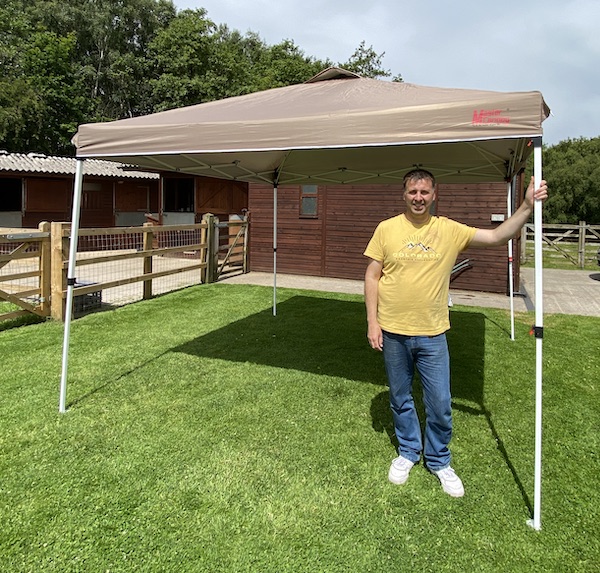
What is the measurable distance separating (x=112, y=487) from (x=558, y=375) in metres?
3.91

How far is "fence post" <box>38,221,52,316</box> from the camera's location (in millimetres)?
5906

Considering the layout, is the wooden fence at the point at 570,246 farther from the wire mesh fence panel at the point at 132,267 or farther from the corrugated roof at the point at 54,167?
the corrugated roof at the point at 54,167

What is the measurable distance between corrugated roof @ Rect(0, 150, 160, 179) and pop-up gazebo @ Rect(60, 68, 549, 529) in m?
12.1

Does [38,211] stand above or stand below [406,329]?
above

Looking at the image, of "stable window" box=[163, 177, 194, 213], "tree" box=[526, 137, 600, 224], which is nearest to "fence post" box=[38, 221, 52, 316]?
"stable window" box=[163, 177, 194, 213]

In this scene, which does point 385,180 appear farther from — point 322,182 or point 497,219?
point 497,219

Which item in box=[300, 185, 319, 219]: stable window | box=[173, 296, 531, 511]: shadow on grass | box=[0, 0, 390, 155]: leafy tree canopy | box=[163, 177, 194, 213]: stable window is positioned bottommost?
box=[173, 296, 531, 511]: shadow on grass

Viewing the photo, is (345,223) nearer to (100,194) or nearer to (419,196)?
(419,196)

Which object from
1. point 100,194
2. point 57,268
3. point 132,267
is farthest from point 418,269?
→ point 100,194

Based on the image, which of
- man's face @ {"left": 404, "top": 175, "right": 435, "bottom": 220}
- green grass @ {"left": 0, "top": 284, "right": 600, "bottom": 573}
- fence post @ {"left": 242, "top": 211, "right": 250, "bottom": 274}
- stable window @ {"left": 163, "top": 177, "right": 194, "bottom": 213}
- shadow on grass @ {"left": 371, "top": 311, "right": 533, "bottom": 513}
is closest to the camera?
green grass @ {"left": 0, "top": 284, "right": 600, "bottom": 573}

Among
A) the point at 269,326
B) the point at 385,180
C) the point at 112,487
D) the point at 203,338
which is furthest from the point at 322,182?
the point at 112,487

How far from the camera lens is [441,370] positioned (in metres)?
2.53

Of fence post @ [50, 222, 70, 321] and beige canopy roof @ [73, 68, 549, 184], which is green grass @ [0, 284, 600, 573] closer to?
fence post @ [50, 222, 70, 321]

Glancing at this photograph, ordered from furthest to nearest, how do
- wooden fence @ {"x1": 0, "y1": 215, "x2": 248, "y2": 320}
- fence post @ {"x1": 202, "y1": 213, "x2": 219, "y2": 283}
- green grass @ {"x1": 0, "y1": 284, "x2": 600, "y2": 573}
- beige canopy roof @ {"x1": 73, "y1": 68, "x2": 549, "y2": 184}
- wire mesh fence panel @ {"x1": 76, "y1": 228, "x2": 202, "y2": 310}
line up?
fence post @ {"x1": 202, "y1": 213, "x2": 219, "y2": 283} < wire mesh fence panel @ {"x1": 76, "y1": 228, "x2": 202, "y2": 310} < wooden fence @ {"x1": 0, "y1": 215, "x2": 248, "y2": 320} < beige canopy roof @ {"x1": 73, "y1": 68, "x2": 549, "y2": 184} < green grass @ {"x1": 0, "y1": 284, "x2": 600, "y2": 573}
